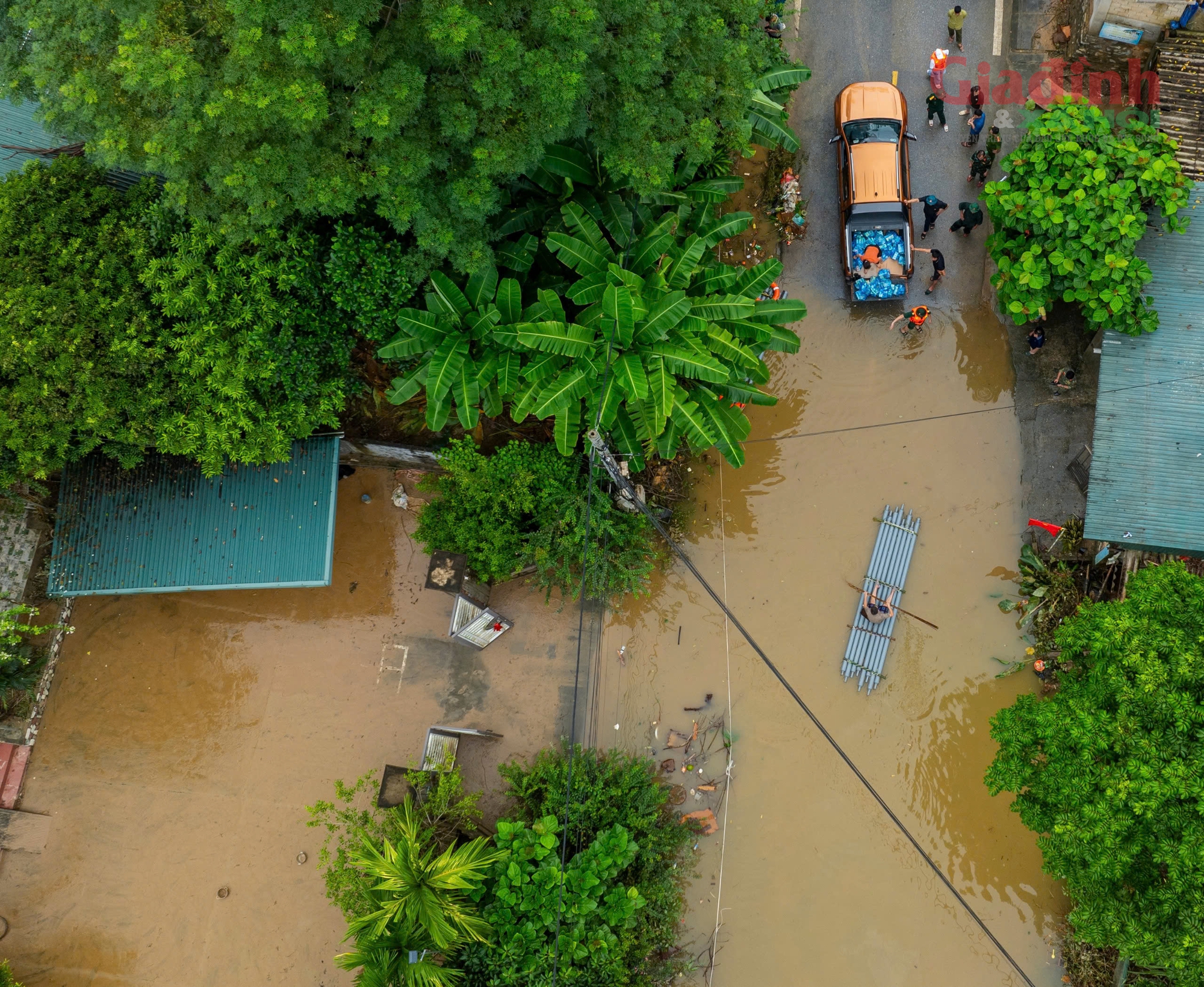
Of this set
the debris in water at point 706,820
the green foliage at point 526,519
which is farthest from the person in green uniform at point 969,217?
the debris in water at point 706,820

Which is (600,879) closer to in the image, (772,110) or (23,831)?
(23,831)

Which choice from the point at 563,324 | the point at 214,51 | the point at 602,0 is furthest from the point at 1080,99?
the point at 214,51

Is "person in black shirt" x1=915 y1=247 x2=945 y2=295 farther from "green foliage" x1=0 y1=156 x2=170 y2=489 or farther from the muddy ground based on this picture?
"green foliage" x1=0 y1=156 x2=170 y2=489

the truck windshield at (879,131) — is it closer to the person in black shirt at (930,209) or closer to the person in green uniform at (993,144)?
the person in black shirt at (930,209)

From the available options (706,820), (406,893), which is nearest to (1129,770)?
(706,820)

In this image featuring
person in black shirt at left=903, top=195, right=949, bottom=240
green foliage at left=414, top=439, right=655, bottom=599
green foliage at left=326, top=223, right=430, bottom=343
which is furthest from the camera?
person in black shirt at left=903, top=195, right=949, bottom=240

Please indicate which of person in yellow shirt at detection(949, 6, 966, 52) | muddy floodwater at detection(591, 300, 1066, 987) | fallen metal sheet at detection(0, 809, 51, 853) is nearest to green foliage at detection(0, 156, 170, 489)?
fallen metal sheet at detection(0, 809, 51, 853)
